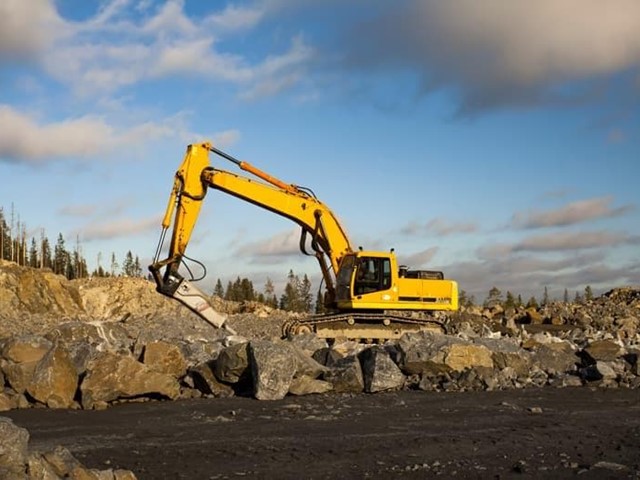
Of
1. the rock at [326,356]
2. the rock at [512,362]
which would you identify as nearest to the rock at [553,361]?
the rock at [512,362]

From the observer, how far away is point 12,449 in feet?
22.1

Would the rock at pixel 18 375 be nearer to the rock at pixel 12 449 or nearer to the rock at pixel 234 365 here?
the rock at pixel 234 365

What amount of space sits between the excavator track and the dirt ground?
25.6ft

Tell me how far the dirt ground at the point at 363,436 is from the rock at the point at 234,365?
0.57 meters

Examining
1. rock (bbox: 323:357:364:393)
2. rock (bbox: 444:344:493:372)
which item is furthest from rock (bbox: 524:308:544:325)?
rock (bbox: 323:357:364:393)

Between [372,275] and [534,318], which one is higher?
[372,275]

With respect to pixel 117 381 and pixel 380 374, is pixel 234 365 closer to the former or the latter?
pixel 117 381

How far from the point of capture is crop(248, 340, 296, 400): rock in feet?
44.7

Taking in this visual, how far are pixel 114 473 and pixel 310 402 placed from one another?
6801 millimetres

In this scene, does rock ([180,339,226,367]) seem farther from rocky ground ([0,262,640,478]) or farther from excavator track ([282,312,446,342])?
excavator track ([282,312,446,342])

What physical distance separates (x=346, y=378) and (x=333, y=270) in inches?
367

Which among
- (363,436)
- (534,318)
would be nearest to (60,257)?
(534,318)

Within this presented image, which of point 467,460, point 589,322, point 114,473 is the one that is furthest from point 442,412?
point 589,322

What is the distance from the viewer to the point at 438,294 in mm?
23359
